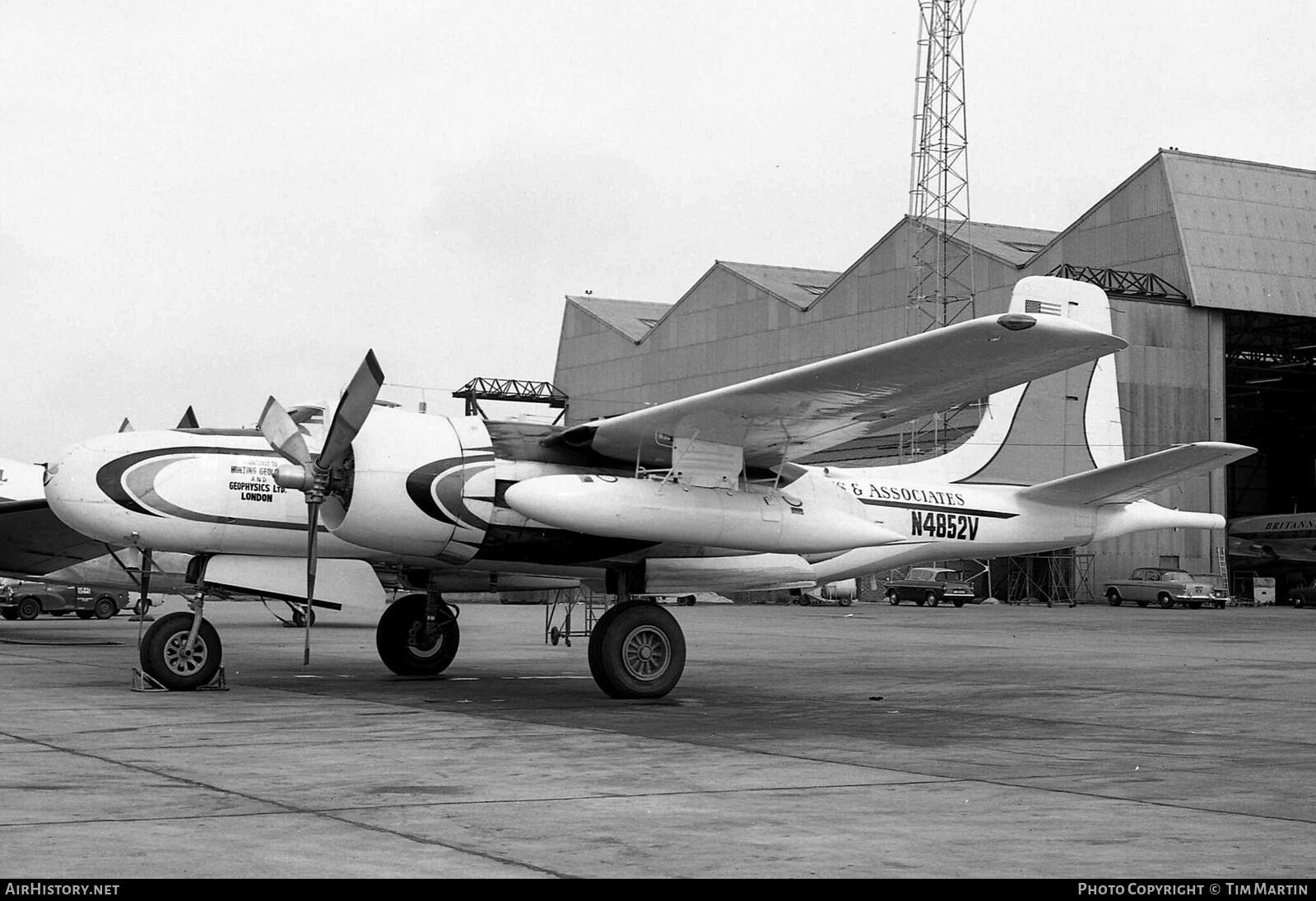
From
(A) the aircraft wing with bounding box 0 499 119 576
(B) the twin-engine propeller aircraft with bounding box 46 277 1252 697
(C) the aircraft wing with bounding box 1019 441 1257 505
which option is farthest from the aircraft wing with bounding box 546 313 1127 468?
(A) the aircraft wing with bounding box 0 499 119 576

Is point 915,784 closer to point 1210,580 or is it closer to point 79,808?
point 79,808

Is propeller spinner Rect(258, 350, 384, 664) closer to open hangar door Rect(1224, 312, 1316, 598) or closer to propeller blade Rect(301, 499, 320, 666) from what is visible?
propeller blade Rect(301, 499, 320, 666)

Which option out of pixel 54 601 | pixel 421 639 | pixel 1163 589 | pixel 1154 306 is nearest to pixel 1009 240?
pixel 1154 306

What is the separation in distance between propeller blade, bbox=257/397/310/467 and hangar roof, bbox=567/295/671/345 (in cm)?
6050

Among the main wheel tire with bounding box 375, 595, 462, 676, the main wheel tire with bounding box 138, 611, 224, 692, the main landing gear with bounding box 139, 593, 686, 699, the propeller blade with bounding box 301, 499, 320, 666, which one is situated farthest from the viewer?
the main wheel tire with bounding box 375, 595, 462, 676

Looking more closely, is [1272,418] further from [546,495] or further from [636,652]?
[546,495]

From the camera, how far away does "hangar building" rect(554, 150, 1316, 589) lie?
184 ft

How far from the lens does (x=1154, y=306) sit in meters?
55.7

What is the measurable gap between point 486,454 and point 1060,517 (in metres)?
8.71

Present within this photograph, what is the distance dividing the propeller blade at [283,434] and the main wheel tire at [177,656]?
210 cm

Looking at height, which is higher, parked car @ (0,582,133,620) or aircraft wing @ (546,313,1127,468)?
aircraft wing @ (546,313,1127,468)

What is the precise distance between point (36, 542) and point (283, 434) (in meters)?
14.4

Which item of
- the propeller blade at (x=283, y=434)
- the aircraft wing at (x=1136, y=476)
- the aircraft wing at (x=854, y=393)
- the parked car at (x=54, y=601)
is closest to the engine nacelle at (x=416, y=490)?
the propeller blade at (x=283, y=434)
